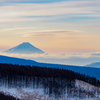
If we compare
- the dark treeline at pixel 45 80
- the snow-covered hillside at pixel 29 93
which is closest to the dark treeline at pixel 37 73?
the dark treeline at pixel 45 80

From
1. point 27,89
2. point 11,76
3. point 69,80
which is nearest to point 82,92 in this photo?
point 69,80

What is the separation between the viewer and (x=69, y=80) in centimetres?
4700

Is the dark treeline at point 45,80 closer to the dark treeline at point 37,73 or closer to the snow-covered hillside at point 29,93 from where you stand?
the dark treeline at point 37,73

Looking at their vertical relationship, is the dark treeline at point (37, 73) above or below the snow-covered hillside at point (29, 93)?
above

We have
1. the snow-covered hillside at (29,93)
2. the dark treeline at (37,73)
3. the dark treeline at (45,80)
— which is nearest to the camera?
the snow-covered hillside at (29,93)

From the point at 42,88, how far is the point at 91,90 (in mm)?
9861

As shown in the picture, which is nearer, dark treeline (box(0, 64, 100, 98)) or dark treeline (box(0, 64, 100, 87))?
dark treeline (box(0, 64, 100, 98))

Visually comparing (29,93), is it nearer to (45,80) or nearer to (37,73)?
(45,80)

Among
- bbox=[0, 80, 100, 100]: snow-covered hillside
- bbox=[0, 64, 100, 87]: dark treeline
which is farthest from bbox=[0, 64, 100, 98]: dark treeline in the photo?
bbox=[0, 80, 100, 100]: snow-covered hillside

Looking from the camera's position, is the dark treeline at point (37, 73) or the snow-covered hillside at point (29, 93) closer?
the snow-covered hillside at point (29, 93)

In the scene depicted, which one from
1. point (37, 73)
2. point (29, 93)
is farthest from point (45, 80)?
point (29, 93)

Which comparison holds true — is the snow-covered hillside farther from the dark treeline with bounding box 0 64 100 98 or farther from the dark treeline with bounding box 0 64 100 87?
the dark treeline with bounding box 0 64 100 87

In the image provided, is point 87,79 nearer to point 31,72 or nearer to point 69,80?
point 69,80

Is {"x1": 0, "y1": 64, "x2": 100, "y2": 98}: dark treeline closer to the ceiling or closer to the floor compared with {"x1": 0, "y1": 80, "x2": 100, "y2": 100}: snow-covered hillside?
closer to the ceiling
